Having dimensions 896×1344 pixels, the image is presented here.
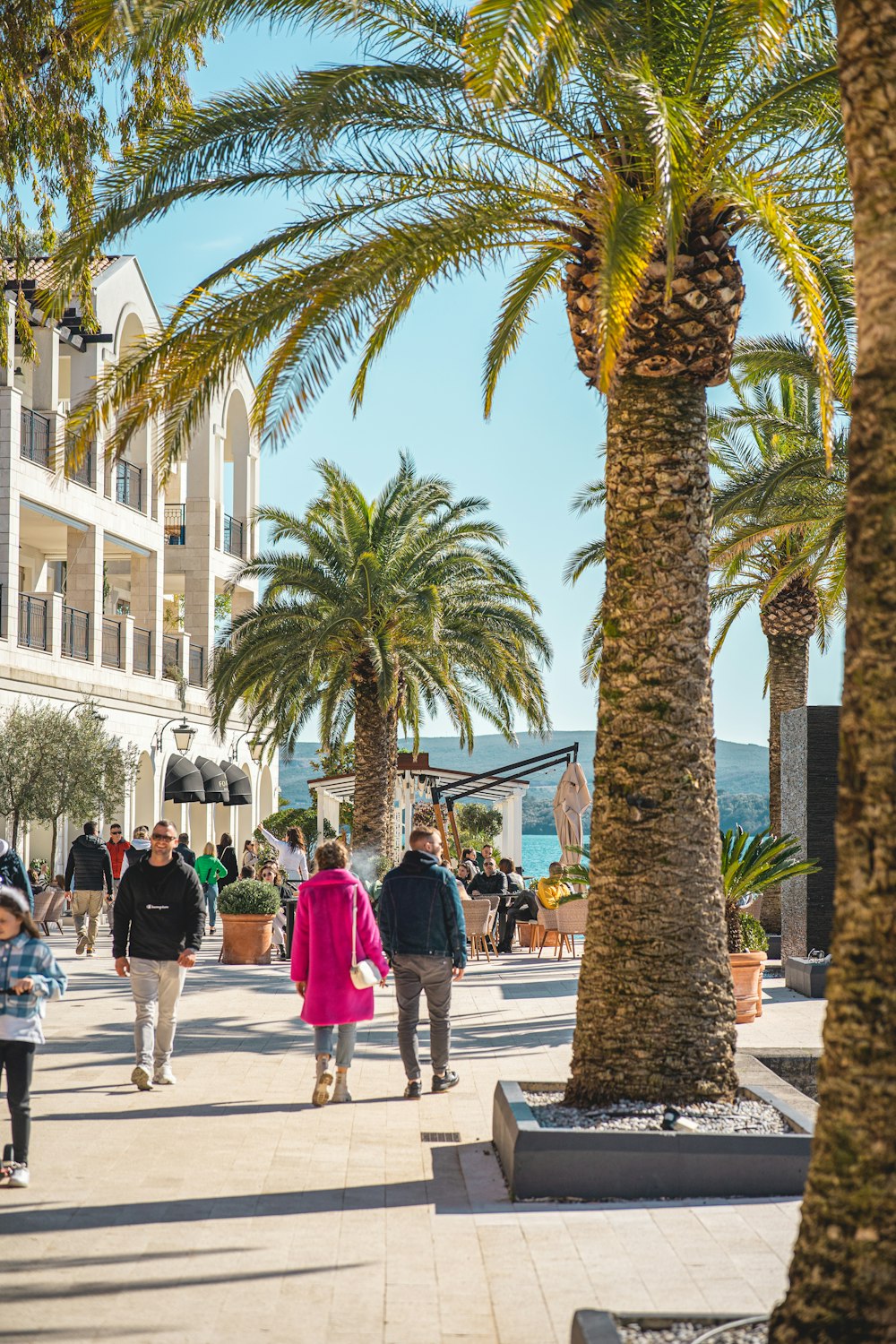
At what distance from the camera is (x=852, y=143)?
417 cm

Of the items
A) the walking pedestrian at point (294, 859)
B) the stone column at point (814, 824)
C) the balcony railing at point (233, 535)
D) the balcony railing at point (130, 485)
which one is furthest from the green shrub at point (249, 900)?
the balcony railing at point (233, 535)

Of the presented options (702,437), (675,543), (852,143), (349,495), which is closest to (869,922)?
(852,143)

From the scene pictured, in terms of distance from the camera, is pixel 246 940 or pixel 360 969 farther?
pixel 246 940

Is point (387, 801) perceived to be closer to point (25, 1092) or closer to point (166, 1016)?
point (166, 1016)

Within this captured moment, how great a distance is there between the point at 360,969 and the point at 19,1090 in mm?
2763

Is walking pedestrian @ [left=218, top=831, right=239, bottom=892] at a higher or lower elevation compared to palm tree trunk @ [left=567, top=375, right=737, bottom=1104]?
lower

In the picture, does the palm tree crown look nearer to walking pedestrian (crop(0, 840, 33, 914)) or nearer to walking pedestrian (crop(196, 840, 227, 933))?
walking pedestrian (crop(0, 840, 33, 914))

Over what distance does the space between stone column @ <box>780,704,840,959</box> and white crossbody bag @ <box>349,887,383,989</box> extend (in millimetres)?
8772

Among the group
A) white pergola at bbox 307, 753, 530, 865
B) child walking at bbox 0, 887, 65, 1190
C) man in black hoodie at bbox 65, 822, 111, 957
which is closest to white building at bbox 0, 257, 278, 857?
white pergola at bbox 307, 753, 530, 865

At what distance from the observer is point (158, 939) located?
9672 millimetres

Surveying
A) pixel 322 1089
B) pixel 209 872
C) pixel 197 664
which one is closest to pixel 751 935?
pixel 322 1089

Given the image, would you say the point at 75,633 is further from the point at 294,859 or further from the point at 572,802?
the point at 572,802

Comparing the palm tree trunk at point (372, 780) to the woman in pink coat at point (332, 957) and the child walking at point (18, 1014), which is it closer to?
the woman in pink coat at point (332, 957)

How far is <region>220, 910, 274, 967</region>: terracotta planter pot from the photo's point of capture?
19156 millimetres
